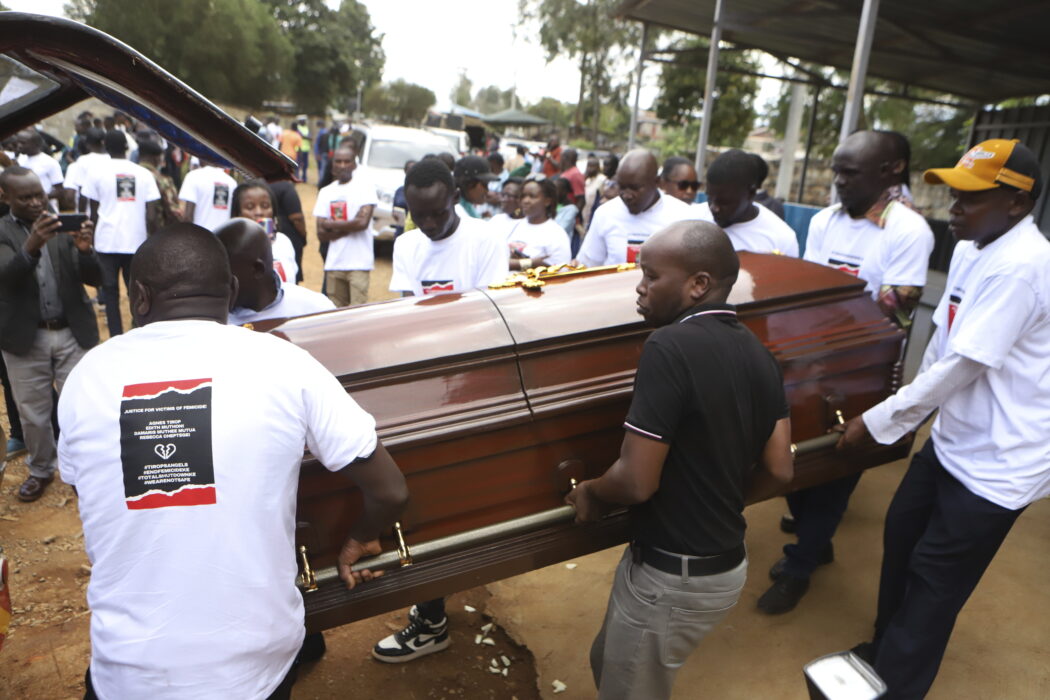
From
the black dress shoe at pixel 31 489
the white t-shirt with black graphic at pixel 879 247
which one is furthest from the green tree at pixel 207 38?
the white t-shirt with black graphic at pixel 879 247

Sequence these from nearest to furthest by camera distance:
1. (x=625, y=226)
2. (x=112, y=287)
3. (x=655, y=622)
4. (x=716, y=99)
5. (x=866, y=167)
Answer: (x=655, y=622), (x=866, y=167), (x=625, y=226), (x=112, y=287), (x=716, y=99)

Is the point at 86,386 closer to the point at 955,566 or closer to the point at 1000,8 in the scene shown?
the point at 955,566

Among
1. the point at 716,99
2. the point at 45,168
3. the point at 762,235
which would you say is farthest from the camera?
the point at 716,99

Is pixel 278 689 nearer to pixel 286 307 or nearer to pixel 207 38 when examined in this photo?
pixel 286 307

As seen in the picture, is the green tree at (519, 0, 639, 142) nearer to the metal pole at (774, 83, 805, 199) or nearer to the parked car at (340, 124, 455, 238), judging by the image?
the metal pole at (774, 83, 805, 199)

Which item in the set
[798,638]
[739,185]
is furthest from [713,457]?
[739,185]

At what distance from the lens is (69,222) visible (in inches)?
143

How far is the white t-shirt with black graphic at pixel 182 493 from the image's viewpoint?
4.28ft

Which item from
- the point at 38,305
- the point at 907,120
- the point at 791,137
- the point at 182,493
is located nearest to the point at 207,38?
the point at 791,137

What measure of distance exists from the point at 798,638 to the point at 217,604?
236 cm

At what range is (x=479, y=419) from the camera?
1.97 m

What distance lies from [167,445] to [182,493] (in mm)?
97

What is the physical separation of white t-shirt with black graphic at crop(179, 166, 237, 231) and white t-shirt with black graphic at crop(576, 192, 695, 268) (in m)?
3.19

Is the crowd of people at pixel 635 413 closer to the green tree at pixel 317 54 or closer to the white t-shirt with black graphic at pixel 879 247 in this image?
the white t-shirt with black graphic at pixel 879 247
